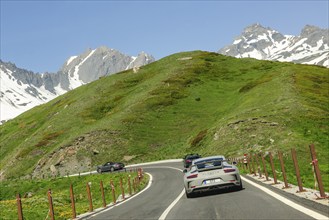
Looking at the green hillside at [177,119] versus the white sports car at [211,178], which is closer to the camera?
the white sports car at [211,178]

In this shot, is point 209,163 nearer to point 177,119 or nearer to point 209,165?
point 209,165

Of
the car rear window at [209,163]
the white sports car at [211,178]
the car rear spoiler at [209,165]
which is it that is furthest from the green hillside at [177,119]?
the white sports car at [211,178]

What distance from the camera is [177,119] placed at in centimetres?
8925

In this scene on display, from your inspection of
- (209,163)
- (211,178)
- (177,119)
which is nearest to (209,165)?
(209,163)

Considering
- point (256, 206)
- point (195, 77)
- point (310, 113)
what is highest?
point (195, 77)

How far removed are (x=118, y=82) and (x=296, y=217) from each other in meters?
116

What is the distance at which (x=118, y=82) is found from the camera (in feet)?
405

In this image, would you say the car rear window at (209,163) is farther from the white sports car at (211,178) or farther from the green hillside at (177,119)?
the green hillside at (177,119)

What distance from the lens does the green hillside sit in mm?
52094

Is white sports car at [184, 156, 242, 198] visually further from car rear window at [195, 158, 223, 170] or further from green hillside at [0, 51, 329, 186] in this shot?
green hillside at [0, 51, 329, 186]

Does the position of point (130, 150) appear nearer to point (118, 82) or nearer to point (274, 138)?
point (274, 138)

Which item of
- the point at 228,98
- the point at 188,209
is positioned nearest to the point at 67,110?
the point at 228,98

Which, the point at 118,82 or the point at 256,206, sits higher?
the point at 118,82

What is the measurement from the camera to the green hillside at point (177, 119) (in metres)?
52.1
